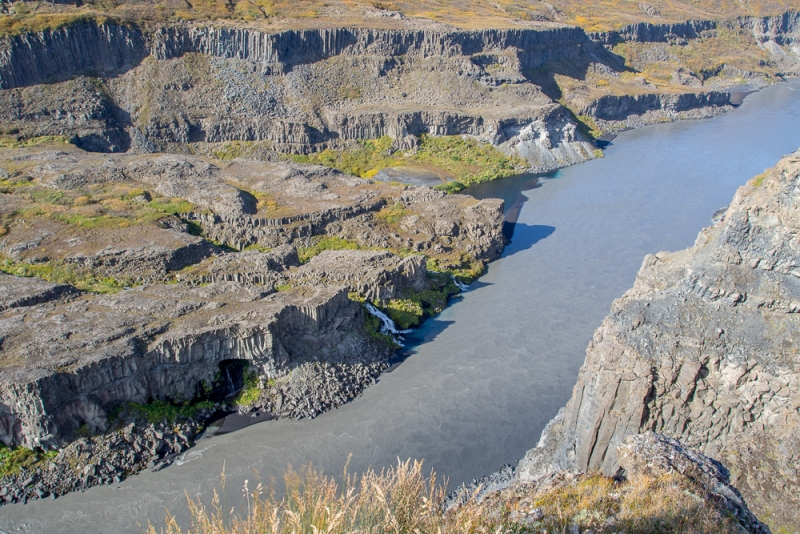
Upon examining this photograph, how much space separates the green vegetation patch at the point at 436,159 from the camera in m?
77.7

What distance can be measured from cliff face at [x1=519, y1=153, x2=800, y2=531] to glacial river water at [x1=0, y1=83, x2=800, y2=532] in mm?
8583

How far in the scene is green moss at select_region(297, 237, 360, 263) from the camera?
51.9 metres

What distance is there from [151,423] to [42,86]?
6051 cm

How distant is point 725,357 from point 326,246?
35681mm

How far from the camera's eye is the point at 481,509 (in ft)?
43.1

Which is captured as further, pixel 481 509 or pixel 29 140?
pixel 29 140

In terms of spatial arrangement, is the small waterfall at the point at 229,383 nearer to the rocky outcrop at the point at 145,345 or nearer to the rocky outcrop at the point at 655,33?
the rocky outcrop at the point at 145,345

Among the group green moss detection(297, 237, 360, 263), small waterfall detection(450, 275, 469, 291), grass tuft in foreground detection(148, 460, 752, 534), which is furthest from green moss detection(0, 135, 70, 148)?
grass tuft in foreground detection(148, 460, 752, 534)

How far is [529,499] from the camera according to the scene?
51.6 ft

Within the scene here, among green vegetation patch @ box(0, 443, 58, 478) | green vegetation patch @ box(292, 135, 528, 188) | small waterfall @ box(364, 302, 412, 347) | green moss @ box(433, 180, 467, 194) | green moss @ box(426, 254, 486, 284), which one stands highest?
green vegetation patch @ box(292, 135, 528, 188)

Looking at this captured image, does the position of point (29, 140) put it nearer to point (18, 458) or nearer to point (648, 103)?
point (18, 458)

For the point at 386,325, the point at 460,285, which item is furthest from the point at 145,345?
the point at 460,285

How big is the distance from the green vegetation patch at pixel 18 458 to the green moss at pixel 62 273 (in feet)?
47.9

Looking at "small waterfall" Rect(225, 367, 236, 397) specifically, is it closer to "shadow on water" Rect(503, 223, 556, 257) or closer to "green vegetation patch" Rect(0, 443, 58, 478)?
"green vegetation patch" Rect(0, 443, 58, 478)
